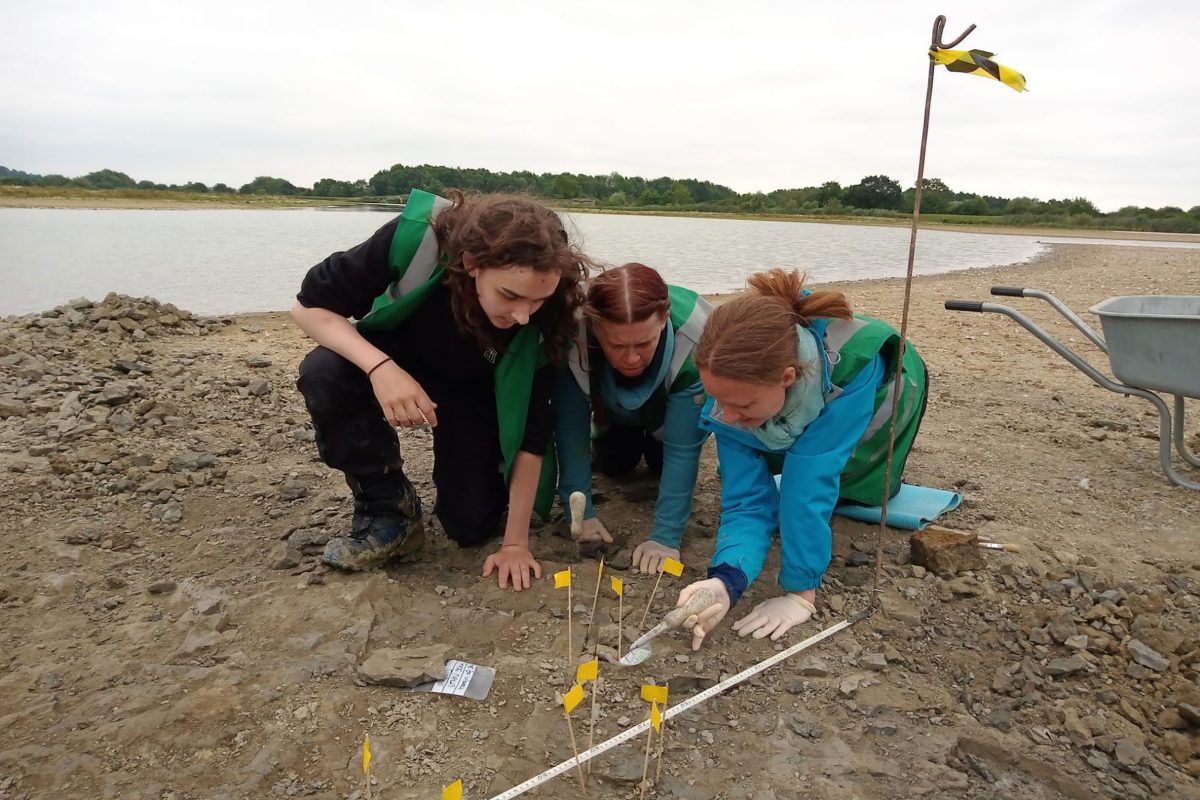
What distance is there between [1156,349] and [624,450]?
8.31 ft

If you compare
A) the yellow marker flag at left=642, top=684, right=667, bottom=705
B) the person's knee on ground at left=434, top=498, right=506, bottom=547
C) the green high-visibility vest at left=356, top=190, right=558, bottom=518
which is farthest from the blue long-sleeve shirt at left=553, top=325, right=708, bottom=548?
the yellow marker flag at left=642, top=684, right=667, bottom=705

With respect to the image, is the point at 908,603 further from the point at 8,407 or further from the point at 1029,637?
the point at 8,407

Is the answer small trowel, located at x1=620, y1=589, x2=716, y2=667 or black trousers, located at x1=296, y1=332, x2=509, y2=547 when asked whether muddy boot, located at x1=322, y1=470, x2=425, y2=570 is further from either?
small trowel, located at x1=620, y1=589, x2=716, y2=667

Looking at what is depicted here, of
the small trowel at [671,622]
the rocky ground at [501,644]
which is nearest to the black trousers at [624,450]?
the rocky ground at [501,644]

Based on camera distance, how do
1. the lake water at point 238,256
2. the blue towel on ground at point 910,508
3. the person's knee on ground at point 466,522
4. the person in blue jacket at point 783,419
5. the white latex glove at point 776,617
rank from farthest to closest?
the lake water at point 238,256, the blue towel on ground at point 910,508, the person's knee on ground at point 466,522, the white latex glove at point 776,617, the person in blue jacket at point 783,419

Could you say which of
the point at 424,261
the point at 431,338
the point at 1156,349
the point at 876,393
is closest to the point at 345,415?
the point at 431,338

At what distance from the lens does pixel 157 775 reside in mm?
1947

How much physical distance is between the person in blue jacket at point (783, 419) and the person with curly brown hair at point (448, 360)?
0.62m

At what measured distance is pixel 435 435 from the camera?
10.6 ft

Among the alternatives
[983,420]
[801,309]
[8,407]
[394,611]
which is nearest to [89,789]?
[394,611]

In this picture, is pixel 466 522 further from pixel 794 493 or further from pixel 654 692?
pixel 654 692

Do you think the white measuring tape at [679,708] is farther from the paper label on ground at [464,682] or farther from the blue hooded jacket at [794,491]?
the paper label on ground at [464,682]

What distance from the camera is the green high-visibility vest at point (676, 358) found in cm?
299

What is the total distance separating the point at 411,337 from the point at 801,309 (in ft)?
4.64
